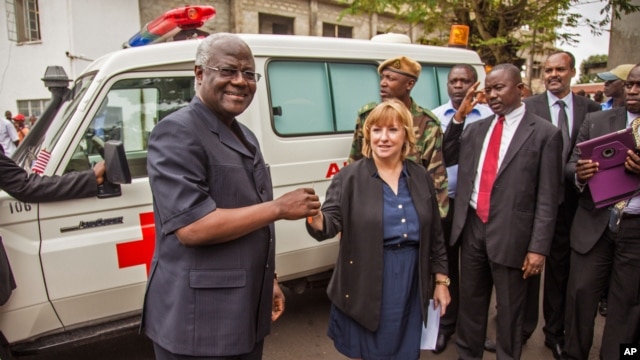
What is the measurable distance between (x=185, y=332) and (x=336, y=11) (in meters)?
14.6

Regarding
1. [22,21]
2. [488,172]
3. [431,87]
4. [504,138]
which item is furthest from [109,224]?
[22,21]

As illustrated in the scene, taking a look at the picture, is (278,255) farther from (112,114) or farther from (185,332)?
(185,332)

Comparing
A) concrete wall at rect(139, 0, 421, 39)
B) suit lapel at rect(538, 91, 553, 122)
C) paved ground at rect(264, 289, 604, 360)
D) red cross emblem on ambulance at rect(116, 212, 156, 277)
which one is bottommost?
paved ground at rect(264, 289, 604, 360)

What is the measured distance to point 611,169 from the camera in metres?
2.81

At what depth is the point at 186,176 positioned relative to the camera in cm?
150

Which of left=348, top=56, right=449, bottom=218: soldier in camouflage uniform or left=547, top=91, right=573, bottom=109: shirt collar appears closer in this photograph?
left=348, top=56, right=449, bottom=218: soldier in camouflage uniform

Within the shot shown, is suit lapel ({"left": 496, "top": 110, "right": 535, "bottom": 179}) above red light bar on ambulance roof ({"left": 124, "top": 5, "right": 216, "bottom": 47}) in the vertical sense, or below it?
below

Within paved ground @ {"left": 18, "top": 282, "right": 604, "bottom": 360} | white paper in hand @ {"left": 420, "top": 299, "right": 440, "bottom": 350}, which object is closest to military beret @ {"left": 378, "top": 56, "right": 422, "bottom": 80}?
white paper in hand @ {"left": 420, "top": 299, "right": 440, "bottom": 350}

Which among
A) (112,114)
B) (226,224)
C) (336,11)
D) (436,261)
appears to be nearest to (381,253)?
(436,261)

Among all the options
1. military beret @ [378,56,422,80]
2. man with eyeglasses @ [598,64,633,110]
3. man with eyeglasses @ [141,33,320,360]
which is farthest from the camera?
man with eyeglasses @ [598,64,633,110]

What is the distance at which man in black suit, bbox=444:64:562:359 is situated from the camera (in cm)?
284

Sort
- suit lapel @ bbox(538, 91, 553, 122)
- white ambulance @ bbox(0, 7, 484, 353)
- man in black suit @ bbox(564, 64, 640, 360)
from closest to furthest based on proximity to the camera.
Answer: white ambulance @ bbox(0, 7, 484, 353)
man in black suit @ bbox(564, 64, 640, 360)
suit lapel @ bbox(538, 91, 553, 122)

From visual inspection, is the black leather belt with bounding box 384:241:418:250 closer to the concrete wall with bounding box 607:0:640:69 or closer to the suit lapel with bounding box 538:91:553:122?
the suit lapel with bounding box 538:91:553:122

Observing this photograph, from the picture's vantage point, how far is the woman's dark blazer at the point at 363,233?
91.1 inches
